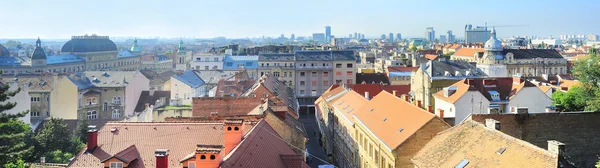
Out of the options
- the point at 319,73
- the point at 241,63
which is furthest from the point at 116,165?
the point at 241,63

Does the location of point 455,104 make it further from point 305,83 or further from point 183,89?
point 305,83

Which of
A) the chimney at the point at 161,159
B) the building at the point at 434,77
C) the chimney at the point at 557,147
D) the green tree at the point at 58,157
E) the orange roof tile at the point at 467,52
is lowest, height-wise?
the green tree at the point at 58,157

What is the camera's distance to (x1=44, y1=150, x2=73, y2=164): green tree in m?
53.1

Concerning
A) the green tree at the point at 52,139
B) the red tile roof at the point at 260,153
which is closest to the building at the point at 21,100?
the green tree at the point at 52,139

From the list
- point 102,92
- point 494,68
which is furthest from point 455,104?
point 102,92

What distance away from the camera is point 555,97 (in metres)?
57.1

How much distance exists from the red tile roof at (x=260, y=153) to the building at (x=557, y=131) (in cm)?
1353

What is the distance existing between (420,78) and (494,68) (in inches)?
1022

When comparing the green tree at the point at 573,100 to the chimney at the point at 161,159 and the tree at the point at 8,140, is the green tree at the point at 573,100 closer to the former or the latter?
the chimney at the point at 161,159

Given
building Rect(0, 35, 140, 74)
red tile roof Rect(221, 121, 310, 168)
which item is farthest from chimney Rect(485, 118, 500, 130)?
building Rect(0, 35, 140, 74)

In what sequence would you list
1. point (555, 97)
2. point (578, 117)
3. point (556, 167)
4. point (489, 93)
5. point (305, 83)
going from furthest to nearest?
point (305, 83), point (555, 97), point (489, 93), point (578, 117), point (556, 167)

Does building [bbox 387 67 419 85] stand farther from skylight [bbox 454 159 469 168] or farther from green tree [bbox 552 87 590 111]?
skylight [bbox 454 159 469 168]

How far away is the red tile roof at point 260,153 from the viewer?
28.4 metres

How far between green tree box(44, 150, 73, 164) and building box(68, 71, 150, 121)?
23.9m
